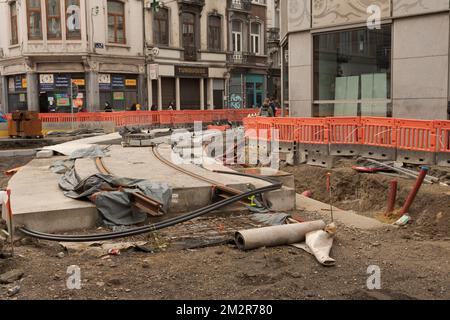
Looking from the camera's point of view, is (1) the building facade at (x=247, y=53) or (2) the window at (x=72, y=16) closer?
(2) the window at (x=72, y=16)

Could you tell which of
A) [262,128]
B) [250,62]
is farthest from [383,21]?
[250,62]

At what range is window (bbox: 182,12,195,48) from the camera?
131ft

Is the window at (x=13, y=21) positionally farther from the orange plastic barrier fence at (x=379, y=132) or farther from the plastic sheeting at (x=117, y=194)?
the plastic sheeting at (x=117, y=194)

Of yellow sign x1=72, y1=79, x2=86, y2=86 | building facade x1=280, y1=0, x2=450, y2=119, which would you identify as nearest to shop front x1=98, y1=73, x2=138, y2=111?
yellow sign x1=72, y1=79, x2=86, y2=86

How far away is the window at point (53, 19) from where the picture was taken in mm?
32812

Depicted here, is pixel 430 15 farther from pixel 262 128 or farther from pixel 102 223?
pixel 102 223

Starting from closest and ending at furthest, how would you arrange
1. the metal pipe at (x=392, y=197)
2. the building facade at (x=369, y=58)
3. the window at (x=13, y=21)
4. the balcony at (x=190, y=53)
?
1. the metal pipe at (x=392, y=197)
2. the building facade at (x=369, y=58)
3. the window at (x=13, y=21)
4. the balcony at (x=190, y=53)

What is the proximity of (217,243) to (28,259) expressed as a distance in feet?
8.16

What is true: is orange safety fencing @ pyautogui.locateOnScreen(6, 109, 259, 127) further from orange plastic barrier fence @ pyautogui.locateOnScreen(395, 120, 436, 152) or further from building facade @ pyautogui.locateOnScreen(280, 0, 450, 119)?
orange plastic barrier fence @ pyautogui.locateOnScreen(395, 120, 436, 152)

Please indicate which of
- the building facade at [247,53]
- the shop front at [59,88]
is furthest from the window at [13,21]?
the building facade at [247,53]

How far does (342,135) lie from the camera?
567 inches

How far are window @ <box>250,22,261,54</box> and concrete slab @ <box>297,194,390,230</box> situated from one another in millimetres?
35895

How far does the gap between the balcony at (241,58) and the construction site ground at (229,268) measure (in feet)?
116

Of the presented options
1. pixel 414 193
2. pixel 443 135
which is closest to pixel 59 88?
pixel 443 135
